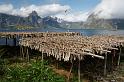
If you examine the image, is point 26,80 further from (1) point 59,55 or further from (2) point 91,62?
(2) point 91,62

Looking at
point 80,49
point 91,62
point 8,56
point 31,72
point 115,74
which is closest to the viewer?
point 80,49

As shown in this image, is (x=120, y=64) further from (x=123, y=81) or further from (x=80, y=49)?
(x=80, y=49)

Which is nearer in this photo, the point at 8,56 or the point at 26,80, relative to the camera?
the point at 26,80

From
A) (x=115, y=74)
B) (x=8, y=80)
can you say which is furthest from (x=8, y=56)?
(x=115, y=74)

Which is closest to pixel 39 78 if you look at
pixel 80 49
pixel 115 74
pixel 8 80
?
pixel 8 80

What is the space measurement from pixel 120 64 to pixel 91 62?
12.4ft

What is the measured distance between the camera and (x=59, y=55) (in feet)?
67.8

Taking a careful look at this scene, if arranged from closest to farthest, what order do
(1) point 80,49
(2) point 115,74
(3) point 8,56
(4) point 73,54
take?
1. (4) point 73,54
2. (1) point 80,49
3. (2) point 115,74
4. (3) point 8,56

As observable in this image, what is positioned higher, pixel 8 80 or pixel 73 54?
pixel 73 54

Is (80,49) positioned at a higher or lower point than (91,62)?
higher

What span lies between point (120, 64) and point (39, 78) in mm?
12464

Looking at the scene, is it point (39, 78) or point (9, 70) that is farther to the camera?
point (9, 70)

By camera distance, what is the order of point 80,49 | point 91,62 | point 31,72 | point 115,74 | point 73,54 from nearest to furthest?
point 73,54 < point 80,49 < point 31,72 < point 115,74 < point 91,62

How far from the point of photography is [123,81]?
2158cm
